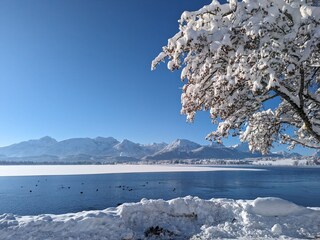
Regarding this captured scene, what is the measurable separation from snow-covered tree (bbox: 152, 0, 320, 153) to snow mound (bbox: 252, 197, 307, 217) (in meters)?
6.83

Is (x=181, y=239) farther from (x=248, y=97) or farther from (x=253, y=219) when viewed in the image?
(x=248, y=97)

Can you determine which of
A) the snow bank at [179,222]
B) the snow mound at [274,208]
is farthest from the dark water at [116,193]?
the snow mound at [274,208]

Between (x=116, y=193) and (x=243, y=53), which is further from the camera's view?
(x=116, y=193)

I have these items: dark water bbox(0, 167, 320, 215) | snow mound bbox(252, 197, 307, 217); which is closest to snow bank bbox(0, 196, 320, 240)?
snow mound bbox(252, 197, 307, 217)

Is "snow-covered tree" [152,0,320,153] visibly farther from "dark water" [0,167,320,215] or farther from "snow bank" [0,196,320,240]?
"dark water" [0,167,320,215]

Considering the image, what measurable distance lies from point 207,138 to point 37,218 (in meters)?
9.23

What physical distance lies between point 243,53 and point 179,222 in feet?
35.9

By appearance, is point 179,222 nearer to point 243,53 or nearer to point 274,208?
point 274,208

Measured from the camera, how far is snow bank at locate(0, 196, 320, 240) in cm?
1546

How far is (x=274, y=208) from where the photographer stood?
61.0 ft

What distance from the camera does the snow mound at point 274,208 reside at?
1845cm

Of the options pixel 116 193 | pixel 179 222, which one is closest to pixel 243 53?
pixel 179 222

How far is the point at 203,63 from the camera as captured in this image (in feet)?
39.5

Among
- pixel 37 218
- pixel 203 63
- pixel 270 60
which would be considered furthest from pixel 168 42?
pixel 37 218
